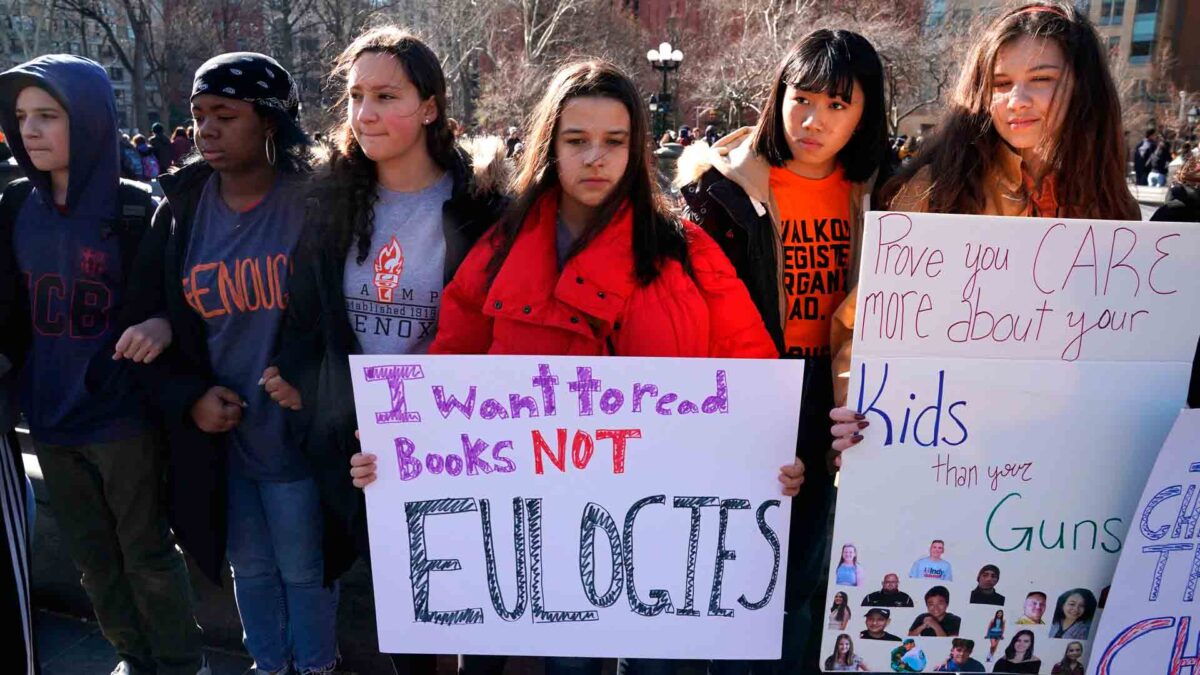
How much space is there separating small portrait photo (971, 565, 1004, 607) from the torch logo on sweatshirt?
157 cm

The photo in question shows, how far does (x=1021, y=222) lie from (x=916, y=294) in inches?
10.5

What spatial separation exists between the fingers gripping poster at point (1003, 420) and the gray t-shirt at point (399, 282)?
41.8 inches

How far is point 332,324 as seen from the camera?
2.15m

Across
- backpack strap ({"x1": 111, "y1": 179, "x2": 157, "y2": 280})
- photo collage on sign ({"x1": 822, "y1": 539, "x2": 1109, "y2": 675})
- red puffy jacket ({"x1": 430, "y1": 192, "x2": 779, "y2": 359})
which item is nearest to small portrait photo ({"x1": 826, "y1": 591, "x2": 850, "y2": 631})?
photo collage on sign ({"x1": 822, "y1": 539, "x2": 1109, "y2": 675})

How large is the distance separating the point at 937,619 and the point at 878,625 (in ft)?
0.46

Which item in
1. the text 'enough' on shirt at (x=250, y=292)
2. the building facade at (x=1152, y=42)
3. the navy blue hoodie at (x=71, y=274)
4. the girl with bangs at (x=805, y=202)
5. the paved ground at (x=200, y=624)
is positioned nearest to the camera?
the girl with bangs at (x=805, y=202)

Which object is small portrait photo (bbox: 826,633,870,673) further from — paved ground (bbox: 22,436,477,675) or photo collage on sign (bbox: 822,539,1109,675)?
paved ground (bbox: 22,436,477,675)

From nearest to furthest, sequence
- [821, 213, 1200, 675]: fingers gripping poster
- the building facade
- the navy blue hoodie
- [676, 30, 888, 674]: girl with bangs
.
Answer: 1. [821, 213, 1200, 675]: fingers gripping poster
2. [676, 30, 888, 674]: girl with bangs
3. the navy blue hoodie
4. the building facade

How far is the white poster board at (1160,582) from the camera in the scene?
1.84 metres

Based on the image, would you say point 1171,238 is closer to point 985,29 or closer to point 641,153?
point 985,29

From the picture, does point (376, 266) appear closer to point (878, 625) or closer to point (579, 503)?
point (579, 503)

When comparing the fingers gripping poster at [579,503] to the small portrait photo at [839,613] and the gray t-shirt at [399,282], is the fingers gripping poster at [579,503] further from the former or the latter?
the gray t-shirt at [399,282]

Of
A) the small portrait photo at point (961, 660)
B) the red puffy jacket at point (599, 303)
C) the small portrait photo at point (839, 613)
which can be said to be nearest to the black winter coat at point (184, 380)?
the red puffy jacket at point (599, 303)

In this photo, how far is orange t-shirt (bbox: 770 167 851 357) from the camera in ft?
7.21
